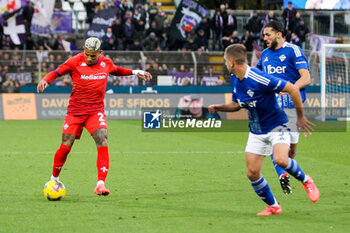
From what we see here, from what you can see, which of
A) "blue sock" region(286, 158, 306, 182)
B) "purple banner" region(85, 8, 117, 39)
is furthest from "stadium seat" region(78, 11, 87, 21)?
"blue sock" region(286, 158, 306, 182)

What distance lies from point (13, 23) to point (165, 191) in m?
19.9

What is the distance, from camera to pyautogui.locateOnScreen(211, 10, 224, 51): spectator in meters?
28.6

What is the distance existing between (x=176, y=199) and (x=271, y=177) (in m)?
2.52

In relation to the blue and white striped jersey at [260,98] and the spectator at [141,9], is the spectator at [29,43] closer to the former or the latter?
the spectator at [141,9]

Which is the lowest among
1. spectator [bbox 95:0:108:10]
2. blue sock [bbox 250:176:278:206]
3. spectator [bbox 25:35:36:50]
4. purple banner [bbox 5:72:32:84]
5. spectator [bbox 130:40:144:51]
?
purple banner [bbox 5:72:32:84]

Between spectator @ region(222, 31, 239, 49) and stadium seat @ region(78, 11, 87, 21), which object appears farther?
stadium seat @ region(78, 11, 87, 21)

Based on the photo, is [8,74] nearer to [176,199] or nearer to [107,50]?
[107,50]

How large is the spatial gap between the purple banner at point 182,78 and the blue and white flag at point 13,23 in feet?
20.9

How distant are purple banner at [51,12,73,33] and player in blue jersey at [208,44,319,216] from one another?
22969mm

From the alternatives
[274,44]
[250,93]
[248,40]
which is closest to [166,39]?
[248,40]

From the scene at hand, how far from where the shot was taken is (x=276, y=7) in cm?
3578

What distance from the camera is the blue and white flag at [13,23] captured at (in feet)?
89.5

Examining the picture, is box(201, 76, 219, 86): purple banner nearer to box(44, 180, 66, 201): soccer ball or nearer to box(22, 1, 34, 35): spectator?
box(22, 1, 34, 35): spectator

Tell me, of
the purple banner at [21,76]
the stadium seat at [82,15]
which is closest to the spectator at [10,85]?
the purple banner at [21,76]
